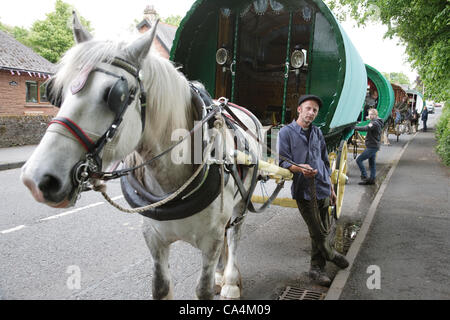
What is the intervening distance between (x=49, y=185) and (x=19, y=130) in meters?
13.8

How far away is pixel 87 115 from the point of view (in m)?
1.71

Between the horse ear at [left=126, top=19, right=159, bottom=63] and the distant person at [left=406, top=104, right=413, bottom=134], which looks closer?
the horse ear at [left=126, top=19, right=159, bottom=63]

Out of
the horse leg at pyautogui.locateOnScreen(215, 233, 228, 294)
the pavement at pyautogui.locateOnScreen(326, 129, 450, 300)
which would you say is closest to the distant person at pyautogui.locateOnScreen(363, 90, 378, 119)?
the pavement at pyautogui.locateOnScreen(326, 129, 450, 300)

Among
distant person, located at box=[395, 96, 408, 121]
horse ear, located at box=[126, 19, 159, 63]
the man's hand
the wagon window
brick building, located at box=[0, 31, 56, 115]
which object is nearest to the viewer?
horse ear, located at box=[126, 19, 159, 63]

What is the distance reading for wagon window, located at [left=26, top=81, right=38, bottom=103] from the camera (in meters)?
19.9

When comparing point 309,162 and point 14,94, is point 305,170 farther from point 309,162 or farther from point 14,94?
point 14,94

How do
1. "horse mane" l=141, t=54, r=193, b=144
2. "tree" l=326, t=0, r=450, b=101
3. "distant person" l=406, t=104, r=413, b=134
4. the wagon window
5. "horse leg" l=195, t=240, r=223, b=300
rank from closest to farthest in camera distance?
"horse mane" l=141, t=54, r=193, b=144 < "horse leg" l=195, t=240, r=223, b=300 < "tree" l=326, t=0, r=450, b=101 < the wagon window < "distant person" l=406, t=104, r=413, b=134

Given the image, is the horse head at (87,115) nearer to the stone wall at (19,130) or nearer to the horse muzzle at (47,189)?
the horse muzzle at (47,189)

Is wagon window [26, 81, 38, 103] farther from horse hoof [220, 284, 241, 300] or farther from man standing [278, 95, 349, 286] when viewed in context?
horse hoof [220, 284, 241, 300]

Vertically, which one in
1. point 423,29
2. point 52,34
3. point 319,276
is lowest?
point 319,276

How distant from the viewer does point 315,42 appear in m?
5.16

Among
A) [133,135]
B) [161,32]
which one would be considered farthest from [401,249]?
[161,32]

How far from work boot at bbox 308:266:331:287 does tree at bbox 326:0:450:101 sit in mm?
6435
